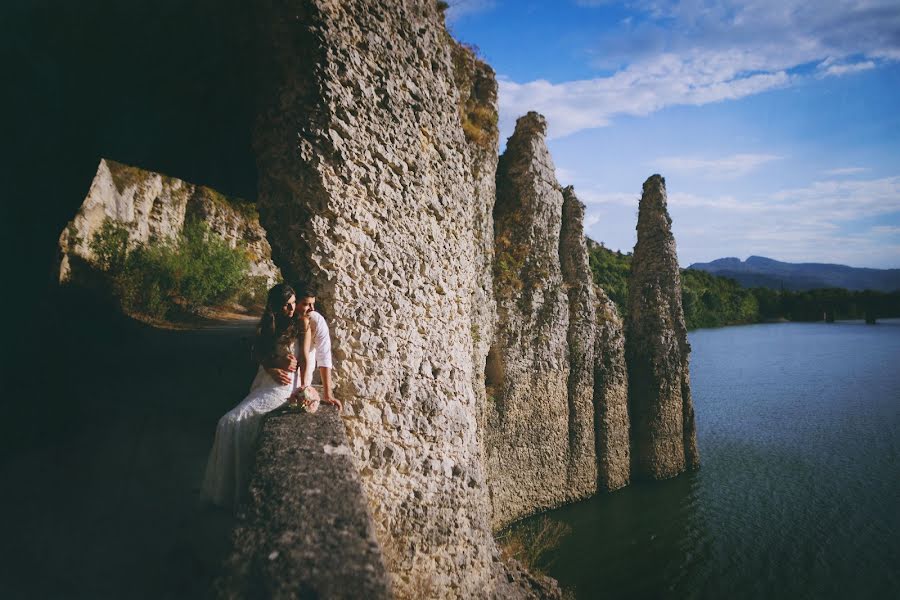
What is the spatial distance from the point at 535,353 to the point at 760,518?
9425mm

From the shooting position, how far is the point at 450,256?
6.25 m

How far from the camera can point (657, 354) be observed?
15477mm

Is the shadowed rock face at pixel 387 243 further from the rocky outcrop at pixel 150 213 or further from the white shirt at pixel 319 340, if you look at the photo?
the rocky outcrop at pixel 150 213

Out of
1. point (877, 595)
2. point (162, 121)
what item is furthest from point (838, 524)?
point (162, 121)

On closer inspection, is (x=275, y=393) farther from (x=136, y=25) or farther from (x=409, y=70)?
Result: (x=136, y=25)

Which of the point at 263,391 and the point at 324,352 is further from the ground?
the point at 324,352

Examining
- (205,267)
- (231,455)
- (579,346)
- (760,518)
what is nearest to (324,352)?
(231,455)

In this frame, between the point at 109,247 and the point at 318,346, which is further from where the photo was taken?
the point at 109,247

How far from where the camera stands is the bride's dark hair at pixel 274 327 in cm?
400

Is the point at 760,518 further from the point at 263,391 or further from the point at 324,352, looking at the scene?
the point at 263,391

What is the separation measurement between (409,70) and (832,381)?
133 feet

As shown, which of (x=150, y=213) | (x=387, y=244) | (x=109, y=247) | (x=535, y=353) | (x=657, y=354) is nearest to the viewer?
(x=387, y=244)

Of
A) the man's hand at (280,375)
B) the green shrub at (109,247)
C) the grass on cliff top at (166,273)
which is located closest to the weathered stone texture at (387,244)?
the man's hand at (280,375)

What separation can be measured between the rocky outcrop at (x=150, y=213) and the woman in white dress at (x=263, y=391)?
11248mm
